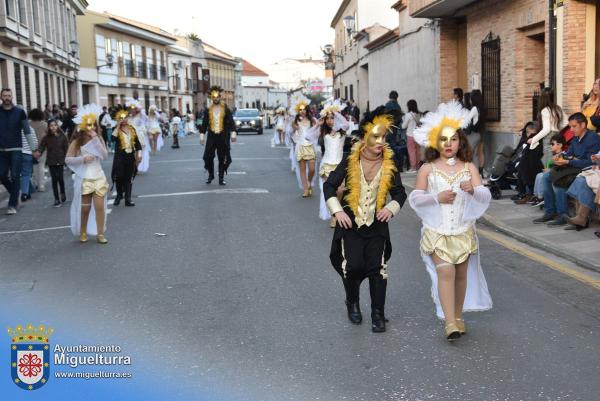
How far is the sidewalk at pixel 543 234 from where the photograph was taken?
26.8 feet

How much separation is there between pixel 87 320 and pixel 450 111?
3.19 metres

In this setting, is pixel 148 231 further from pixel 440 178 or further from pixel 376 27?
pixel 376 27

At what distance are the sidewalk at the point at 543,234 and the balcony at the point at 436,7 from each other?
7.39 meters

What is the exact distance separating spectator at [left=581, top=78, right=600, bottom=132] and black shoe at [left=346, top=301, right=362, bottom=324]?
6.09 metres

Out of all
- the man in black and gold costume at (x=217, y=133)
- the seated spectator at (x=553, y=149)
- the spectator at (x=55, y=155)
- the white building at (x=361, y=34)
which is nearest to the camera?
the seated spectator at (x=553, y=149)

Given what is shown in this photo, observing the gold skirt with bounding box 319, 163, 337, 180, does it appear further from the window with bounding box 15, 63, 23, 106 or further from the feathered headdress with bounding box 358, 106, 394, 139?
the window with bounding box 15, 63, 23, 106

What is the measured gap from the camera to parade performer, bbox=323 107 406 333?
5621 mm

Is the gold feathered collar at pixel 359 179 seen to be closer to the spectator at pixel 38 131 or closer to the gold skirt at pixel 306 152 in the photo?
the gold skirt at pixel 306 152

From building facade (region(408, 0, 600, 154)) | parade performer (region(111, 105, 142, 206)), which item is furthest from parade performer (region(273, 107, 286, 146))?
parade performer (region(111, 105, 142, 206))

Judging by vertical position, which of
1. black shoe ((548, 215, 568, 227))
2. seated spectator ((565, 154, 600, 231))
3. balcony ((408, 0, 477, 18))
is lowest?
black shoe ((548, 215, 568, 227))

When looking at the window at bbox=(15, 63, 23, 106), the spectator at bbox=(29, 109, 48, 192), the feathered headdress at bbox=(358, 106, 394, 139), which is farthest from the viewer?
the window at bbox=(15, 63, 23, 106)

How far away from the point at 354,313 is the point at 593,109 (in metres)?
6.48

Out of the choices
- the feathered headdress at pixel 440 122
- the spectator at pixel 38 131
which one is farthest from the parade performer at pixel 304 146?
the feathered headdress at pixel 440 122

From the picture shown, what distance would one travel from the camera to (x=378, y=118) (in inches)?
223
